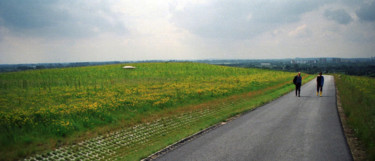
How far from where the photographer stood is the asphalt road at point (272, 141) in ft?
23.1

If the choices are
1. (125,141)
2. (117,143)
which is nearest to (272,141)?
(125,141)

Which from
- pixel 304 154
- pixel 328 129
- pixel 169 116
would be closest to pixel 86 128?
pixel 169 116

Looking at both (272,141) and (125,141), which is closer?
(272,141)

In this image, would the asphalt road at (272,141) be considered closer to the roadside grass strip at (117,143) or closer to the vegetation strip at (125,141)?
the vegetation strip at (125,141)

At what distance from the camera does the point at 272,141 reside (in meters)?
8.27

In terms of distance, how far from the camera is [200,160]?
6.83 metres

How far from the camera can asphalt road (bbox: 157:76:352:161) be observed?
7.03 meters

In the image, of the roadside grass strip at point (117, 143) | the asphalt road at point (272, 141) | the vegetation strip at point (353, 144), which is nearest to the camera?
the vegetation strip at point (353, 144)

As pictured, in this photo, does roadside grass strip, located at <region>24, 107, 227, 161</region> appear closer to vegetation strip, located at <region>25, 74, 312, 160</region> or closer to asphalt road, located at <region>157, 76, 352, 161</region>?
vegetation strip, located at <region>25, 74, 312, 160</region>

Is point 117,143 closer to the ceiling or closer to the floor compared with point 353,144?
closer to the floor

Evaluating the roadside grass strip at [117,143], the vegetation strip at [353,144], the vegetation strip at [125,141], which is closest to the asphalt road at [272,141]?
the vegetation strip at [353,144]

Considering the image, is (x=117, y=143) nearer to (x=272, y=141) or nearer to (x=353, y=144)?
(x=272, y=141)

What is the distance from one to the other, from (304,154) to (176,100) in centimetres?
1193

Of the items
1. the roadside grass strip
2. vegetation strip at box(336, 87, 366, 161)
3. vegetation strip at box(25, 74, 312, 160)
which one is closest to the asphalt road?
vegetation strip at box(336, 87, 366, 161)
